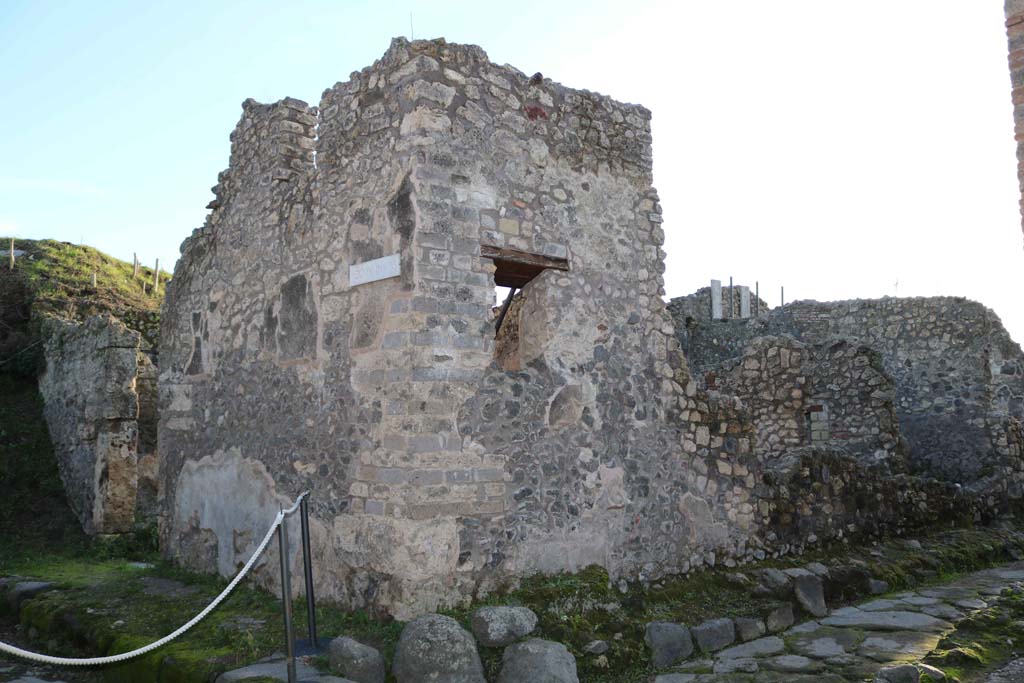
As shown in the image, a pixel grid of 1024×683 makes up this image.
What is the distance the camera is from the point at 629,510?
21.5ft

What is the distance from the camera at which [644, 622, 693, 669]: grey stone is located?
5566mm

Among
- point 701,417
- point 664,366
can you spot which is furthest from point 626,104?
point 701,417

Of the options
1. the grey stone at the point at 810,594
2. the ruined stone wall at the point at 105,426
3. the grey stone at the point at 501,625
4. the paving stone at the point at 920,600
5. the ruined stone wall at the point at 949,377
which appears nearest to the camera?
the grey stone at the point at 501,625

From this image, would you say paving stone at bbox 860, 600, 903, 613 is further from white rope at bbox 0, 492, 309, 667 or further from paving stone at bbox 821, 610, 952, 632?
white rope at bbox 0, 492, 309, 667

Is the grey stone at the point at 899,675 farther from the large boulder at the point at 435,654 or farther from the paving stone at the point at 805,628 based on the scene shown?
the large boulder at the point at 435,654

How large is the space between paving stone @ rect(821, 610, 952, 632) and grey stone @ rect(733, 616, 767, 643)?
619mm

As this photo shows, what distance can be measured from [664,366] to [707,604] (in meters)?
1.97

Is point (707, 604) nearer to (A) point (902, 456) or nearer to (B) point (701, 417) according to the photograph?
(B) point (701, 417)

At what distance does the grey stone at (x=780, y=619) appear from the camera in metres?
6.34

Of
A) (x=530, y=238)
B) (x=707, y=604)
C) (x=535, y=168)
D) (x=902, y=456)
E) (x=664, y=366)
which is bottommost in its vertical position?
(x=707, y=604)

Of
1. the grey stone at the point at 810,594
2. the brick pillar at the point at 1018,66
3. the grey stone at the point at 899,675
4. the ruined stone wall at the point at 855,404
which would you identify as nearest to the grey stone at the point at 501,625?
the grey stone at the point at 899,675

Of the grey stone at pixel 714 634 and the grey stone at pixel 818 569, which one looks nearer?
the grey stone at pixel 714 634

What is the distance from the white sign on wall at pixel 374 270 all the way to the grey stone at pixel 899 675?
3.97 metres

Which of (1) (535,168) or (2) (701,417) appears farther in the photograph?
(2) (701,417)
